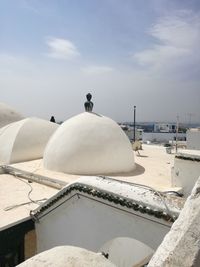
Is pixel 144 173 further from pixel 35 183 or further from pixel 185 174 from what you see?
pixel 35 183

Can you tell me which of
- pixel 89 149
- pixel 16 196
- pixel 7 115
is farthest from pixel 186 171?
pixel 7 115

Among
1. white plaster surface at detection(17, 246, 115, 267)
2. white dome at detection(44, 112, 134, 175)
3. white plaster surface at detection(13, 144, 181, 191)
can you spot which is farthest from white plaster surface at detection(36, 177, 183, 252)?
white dome at detection(44, 112, 134, 175)

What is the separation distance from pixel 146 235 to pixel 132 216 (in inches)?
15.8

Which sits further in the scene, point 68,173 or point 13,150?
point 13,150

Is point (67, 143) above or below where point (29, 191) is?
above

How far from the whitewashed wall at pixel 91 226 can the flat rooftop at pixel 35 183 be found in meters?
0.96

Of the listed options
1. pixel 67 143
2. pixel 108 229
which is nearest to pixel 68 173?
pixel 67 143

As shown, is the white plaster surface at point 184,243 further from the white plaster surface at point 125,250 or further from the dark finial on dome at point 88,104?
the dark finial on dome at point 88,104

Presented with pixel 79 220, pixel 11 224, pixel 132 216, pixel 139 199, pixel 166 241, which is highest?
pixel 166 241

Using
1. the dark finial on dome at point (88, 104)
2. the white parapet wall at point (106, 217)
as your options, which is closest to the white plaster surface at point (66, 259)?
the white parapet wall at point (106, 217)

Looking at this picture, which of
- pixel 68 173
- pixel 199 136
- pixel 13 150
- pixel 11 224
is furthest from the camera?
pixel 199 136

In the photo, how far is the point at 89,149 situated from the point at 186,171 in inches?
176

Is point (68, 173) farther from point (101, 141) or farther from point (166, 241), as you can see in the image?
point (166, 241)

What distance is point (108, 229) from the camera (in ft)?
17.1
